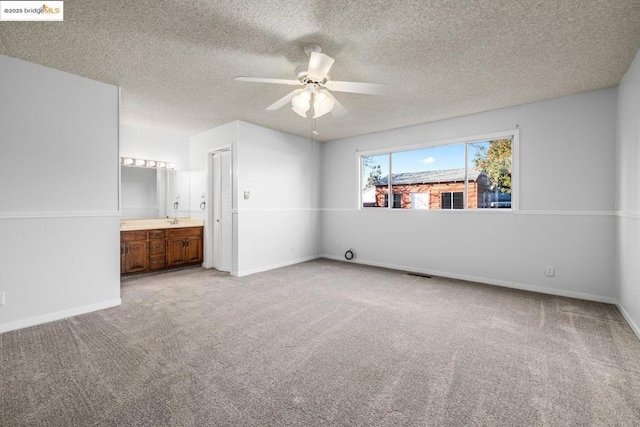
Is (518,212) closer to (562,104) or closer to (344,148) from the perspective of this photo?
(562,104)

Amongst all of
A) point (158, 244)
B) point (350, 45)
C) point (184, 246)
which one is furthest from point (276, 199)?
point (350, 45)

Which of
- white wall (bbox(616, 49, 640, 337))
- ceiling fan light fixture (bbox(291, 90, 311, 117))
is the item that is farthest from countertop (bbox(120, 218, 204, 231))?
white wall (bbox(616, 49, 640, 337))

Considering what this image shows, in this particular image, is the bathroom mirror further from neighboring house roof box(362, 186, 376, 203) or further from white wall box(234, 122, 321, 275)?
neighboring house roof box(362, 186, 376, 203)

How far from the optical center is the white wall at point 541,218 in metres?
3.46

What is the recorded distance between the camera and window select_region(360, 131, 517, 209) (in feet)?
14.0

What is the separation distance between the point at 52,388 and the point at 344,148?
5.40 metres

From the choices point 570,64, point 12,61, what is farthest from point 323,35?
point 12,61

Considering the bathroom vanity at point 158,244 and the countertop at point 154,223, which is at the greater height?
the countertop at point 154,223

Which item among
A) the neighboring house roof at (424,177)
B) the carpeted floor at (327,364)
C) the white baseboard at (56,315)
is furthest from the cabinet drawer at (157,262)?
the neighboring house roof at (424,177)

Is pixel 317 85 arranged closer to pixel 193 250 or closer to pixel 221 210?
pixel 221 210

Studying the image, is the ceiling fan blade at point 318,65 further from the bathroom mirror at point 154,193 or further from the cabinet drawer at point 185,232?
the bathroom mirror at point 154,193

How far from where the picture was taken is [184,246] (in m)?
5.32

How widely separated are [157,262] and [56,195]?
7.51ft

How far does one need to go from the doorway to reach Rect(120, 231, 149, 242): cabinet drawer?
1080 millimetres
